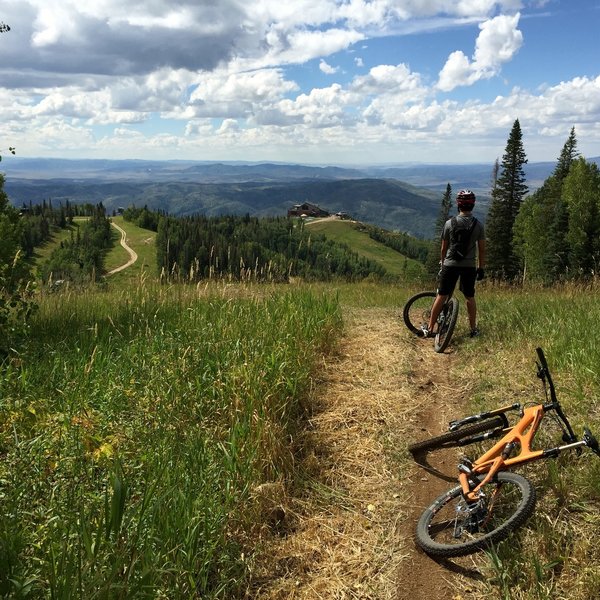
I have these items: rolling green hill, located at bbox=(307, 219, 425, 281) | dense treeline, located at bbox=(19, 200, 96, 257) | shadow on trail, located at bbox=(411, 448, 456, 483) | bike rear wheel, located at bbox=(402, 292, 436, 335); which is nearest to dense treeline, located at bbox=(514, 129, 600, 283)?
bike rear wheel, located at bbox=(402, 292, 436, 335)

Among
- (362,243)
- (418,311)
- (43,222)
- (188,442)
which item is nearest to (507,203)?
(418,311)

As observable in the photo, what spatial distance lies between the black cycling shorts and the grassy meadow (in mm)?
955

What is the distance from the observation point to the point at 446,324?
8.16 metres

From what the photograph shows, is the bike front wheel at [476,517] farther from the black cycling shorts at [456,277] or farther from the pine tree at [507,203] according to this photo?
the pine tree at [507,203]

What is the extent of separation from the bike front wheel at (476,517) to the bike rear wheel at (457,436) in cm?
69

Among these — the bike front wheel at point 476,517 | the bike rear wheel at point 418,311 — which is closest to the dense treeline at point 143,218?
the bike rear wheel at point 418,311

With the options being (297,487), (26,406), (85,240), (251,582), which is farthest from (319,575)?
(85,240)

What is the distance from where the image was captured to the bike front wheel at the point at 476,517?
3.36 metres

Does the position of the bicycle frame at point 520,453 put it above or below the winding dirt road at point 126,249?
above

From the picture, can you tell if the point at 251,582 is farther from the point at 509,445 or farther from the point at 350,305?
the point at 350,305

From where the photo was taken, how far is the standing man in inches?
310

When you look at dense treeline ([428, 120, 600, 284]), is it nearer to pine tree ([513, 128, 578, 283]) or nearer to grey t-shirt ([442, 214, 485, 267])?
pine tree ([513, 128, 578, 283])

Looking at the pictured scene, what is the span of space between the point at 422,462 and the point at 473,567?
1411 millimetres

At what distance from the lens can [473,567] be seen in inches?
133
